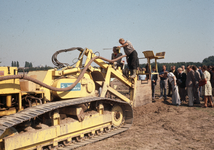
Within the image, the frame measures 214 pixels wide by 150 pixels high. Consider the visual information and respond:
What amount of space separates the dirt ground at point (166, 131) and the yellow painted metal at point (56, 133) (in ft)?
1.76

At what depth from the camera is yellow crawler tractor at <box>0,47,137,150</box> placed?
4.59m

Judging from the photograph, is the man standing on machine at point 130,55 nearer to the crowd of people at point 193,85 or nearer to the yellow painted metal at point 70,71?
the yellow painted metal at point 70,71

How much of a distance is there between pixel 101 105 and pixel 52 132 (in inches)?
77.8

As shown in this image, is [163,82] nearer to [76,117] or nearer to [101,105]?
[101,105]

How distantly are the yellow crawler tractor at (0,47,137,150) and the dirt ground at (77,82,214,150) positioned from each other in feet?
1.73

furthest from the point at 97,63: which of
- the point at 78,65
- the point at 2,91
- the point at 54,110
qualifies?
the point at 2,91

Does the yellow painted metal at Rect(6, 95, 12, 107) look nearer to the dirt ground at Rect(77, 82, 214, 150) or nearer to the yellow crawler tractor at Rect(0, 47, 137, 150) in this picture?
the yellow crawler tractor at Rect(0, 47, 137, 150)

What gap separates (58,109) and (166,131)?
12.2 ft

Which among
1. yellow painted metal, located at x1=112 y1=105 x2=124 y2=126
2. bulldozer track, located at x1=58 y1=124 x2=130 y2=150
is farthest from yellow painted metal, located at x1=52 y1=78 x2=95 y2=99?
bulldozer track, located at x1=58 y1=124 x2=130 y2=150

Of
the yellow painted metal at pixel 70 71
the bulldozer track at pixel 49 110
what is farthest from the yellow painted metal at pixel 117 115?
the yellow painted metal at pixel 70 71

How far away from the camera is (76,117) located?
597 centimetres

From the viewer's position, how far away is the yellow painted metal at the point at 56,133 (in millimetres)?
4399

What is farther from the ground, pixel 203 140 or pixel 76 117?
pixel 76 117

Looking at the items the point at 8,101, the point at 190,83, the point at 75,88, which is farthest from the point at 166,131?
the point at 8,101
